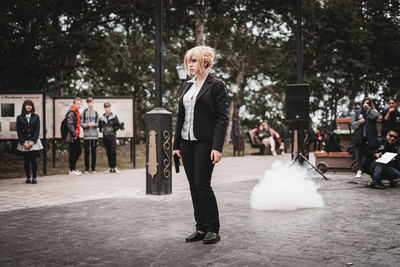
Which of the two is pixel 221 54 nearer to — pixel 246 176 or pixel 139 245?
pixel 246 176

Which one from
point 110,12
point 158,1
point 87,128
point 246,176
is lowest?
point 246,176

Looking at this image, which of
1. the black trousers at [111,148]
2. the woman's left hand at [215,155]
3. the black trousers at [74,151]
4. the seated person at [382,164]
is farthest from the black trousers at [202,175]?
the black trousers at [111,148]

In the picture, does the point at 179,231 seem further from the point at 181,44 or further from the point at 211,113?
the point at 181,44

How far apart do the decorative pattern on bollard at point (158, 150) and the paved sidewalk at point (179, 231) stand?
28 cm

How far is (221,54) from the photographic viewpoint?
119 feet

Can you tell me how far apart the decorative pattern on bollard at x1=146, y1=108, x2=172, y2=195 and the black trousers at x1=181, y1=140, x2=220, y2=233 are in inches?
132

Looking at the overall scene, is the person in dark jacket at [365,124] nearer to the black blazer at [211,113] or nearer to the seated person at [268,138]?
the black blazer at [211,113]

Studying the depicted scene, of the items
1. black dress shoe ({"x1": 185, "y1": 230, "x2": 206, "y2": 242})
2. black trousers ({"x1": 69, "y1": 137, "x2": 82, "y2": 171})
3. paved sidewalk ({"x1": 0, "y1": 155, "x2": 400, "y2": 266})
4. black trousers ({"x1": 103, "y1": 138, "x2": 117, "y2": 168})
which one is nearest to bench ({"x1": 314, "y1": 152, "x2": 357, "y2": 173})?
paved sidewalk ({"x1": 0, "y1": 155, "x2": 400, "y2": 266})

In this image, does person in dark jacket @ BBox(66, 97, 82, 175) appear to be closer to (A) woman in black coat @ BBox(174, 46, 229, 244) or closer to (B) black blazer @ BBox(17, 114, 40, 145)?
(B) black blazer @ BBox(17, 114, 40, 145)

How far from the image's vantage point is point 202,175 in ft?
16.0

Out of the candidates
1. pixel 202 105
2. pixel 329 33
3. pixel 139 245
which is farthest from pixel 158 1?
pixel 329 33

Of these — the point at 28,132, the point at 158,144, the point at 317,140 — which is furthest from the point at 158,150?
the point at 317,140

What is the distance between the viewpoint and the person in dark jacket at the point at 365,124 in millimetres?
11562

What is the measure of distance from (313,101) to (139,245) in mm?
33965
